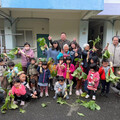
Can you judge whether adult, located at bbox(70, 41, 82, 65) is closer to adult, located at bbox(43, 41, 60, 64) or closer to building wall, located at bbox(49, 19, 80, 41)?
adult, located at bbox(43, 41, 60, 64)

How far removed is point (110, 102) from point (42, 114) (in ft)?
6.71

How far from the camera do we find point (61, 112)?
115 inches

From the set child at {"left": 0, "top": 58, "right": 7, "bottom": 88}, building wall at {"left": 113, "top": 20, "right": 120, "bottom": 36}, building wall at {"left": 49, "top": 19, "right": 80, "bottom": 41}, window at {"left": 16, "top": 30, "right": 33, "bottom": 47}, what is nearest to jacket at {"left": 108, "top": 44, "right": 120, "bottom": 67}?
child at {"left": 0, "top": 58, "right": 7, "bottom": 88}

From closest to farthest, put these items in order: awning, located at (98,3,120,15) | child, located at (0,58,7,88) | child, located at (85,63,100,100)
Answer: child, located at (85,63,100,100) → child, located at (0,58,7,88) → awning, located at (98,3,120,15)

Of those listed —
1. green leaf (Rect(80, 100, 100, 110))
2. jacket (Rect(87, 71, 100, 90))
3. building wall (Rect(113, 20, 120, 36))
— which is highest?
building wall (Rect(113, 20, 120, 36))

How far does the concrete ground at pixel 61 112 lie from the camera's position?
2.71 meters

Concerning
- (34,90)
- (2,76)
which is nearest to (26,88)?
(34,90)

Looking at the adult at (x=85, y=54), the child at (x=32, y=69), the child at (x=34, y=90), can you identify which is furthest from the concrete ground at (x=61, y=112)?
the adult at (x=85, y=54)

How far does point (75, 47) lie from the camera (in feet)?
13.0

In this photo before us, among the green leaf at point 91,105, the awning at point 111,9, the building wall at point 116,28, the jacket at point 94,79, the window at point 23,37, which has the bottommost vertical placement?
the green leaf at point 91,105

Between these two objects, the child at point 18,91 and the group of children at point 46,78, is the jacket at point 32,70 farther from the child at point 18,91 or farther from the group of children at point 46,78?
the child at point 18,91

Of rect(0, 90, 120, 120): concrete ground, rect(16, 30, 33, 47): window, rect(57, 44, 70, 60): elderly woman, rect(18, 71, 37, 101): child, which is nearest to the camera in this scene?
rect(0, 90, 120, 120): concrete ground

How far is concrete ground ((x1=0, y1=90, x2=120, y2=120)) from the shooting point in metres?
2.71

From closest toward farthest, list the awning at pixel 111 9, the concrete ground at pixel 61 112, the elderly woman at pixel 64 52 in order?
1. the concrete ground at pixel 61 112
2. the elderly woman at pixel 64 52
3. the awning at pixel 111 9
